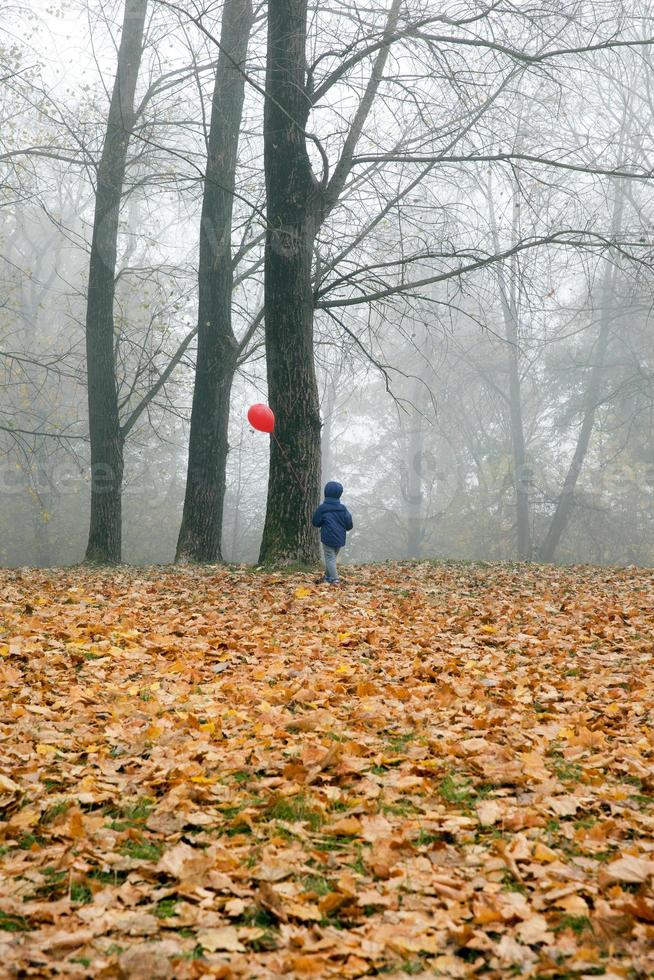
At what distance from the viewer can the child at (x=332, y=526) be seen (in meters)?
9.16

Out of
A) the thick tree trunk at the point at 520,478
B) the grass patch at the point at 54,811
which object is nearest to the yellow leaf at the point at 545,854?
the grass patch at the point at 54,811

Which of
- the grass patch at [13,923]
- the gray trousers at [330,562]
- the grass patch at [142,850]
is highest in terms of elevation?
the gray trousers at [330,562]

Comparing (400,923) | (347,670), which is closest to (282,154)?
(347,670)

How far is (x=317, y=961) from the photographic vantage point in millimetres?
2336

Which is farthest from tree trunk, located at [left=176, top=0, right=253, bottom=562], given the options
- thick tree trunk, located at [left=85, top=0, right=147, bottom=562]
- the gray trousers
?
the gray trousers

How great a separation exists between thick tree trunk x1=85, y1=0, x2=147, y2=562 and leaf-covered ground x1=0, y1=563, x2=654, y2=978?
6196mm

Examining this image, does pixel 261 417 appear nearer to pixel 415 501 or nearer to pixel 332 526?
pixel 332 526

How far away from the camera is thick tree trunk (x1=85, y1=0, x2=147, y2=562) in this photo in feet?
42.8

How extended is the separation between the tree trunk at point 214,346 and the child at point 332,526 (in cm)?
278

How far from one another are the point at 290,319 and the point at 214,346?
99.9 inches

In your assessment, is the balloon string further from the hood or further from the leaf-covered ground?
the leaf-covered ground

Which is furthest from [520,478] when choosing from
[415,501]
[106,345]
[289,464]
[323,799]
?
[323,799]

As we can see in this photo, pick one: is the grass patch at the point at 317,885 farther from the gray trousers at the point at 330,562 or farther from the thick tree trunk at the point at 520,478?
the thick tree trunk at the point at 520,478

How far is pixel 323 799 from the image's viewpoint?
3484 millimetres
